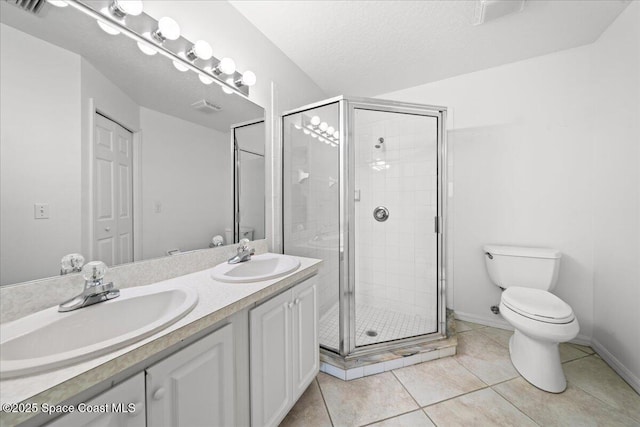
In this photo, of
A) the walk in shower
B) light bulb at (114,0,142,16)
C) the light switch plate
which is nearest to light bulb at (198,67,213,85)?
light bulb at (114,0,142,16)

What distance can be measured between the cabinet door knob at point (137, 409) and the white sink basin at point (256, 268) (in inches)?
19.1

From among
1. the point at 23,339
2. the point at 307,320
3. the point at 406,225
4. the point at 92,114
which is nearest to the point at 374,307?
the point at 406,225

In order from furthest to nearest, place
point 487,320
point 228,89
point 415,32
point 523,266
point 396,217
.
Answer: point 396,217
point 487,320
point 523,266
point 415,32
point 228,89

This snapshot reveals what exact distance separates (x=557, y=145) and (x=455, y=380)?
2012 mm

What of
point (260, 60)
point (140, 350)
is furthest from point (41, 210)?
point (260, 60)

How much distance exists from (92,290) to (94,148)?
21.0 inches

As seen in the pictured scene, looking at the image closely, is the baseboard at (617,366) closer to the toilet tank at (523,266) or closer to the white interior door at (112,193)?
the toilet tank at (523,266)

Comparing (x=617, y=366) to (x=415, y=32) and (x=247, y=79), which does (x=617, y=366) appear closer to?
(x=415, y=32)

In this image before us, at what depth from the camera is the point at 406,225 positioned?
2.31 metres

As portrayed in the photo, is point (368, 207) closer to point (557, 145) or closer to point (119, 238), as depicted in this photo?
point (557, 145)

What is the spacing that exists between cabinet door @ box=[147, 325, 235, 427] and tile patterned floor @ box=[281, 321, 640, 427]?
0.64 meters

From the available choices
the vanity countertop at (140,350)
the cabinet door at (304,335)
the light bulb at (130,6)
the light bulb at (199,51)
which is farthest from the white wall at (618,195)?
the light bulb at (130,6)

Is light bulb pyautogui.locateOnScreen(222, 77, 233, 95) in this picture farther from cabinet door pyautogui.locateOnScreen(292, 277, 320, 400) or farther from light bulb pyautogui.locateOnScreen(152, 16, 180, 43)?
cabinet door pyautogui.locateOnScreen(292, 277, 320, 400)

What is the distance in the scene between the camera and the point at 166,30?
1116 millimetres
